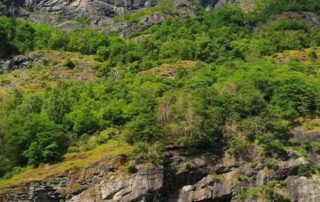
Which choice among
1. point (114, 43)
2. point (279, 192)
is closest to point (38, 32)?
point (114, 43)

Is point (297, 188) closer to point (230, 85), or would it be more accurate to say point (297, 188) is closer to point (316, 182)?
point (316, 182)

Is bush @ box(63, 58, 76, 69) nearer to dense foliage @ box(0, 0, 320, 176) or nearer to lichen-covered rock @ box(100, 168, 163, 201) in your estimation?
dense foliage @ box(0, 0, 320, 176)

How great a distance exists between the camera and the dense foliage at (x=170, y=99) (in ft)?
177

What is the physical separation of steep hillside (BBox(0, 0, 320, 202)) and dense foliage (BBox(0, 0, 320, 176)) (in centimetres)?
14

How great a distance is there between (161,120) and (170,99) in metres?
4.55

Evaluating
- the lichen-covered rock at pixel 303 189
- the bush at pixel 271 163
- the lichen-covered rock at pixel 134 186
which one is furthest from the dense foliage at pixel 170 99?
the lichen-covered rock at pixel 303 189

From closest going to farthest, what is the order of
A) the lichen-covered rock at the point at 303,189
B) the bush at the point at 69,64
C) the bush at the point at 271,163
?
1. the lichen-covered rock at the point at 303,189
2. the bush at the point at 271,163
3. the bush at the point at 69,64

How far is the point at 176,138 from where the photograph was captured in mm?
53500

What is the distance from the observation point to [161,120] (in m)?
55.8

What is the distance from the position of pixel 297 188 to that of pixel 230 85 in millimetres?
17672

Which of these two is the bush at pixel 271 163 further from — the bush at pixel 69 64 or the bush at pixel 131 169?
the bush at pixel 69 64

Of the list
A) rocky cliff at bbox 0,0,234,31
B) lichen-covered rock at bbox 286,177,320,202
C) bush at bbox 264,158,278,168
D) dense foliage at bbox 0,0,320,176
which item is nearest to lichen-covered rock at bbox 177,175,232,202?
dense foliage at bbox 0,0,320,176

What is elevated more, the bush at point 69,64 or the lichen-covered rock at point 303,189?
the bush at point 69,64

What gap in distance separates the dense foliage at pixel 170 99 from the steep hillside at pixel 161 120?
5.7 inches
